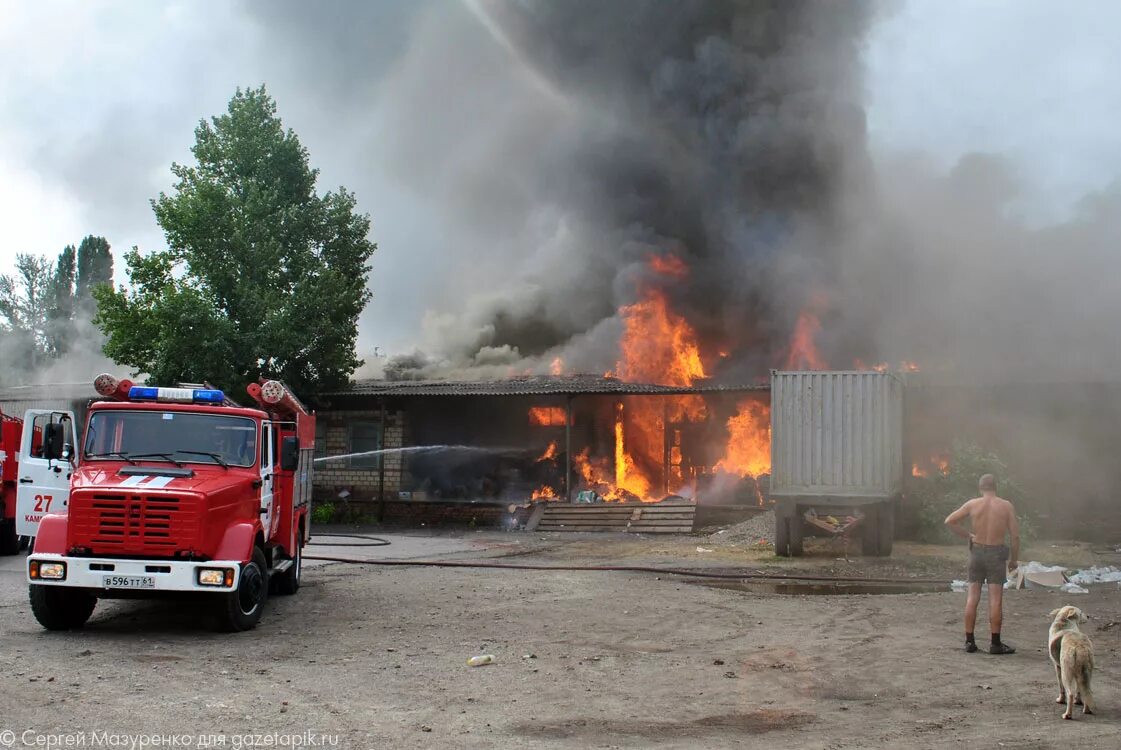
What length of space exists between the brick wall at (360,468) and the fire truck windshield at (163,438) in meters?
16.3

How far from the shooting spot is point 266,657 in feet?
25.7

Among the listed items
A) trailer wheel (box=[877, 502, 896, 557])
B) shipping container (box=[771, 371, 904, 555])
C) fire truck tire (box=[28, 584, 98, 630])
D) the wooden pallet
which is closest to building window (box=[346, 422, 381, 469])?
the wooden pallet

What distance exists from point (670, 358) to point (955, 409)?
9712mm

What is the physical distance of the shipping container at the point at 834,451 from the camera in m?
15.7

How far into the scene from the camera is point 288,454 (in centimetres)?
984

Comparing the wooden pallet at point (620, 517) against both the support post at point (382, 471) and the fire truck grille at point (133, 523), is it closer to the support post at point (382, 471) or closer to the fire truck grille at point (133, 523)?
the support post at point (382, 471)

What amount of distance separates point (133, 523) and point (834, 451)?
37.7 ft

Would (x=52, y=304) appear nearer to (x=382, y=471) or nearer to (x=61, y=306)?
(x=61, y=306)

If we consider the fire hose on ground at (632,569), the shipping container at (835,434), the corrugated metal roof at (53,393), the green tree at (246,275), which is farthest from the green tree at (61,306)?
the shipping container at (835,434)

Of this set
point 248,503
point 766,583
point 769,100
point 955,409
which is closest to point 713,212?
point 769,100

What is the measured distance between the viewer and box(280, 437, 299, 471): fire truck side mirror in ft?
32.2

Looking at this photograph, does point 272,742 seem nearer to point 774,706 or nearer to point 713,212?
point 774,706

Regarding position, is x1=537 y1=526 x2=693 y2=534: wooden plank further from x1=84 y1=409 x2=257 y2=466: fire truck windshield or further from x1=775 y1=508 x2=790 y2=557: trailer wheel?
x1=84 y1=409 x2=257 y2=466: fire truck windshield

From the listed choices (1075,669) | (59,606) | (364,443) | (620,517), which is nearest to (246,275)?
(364,443)
